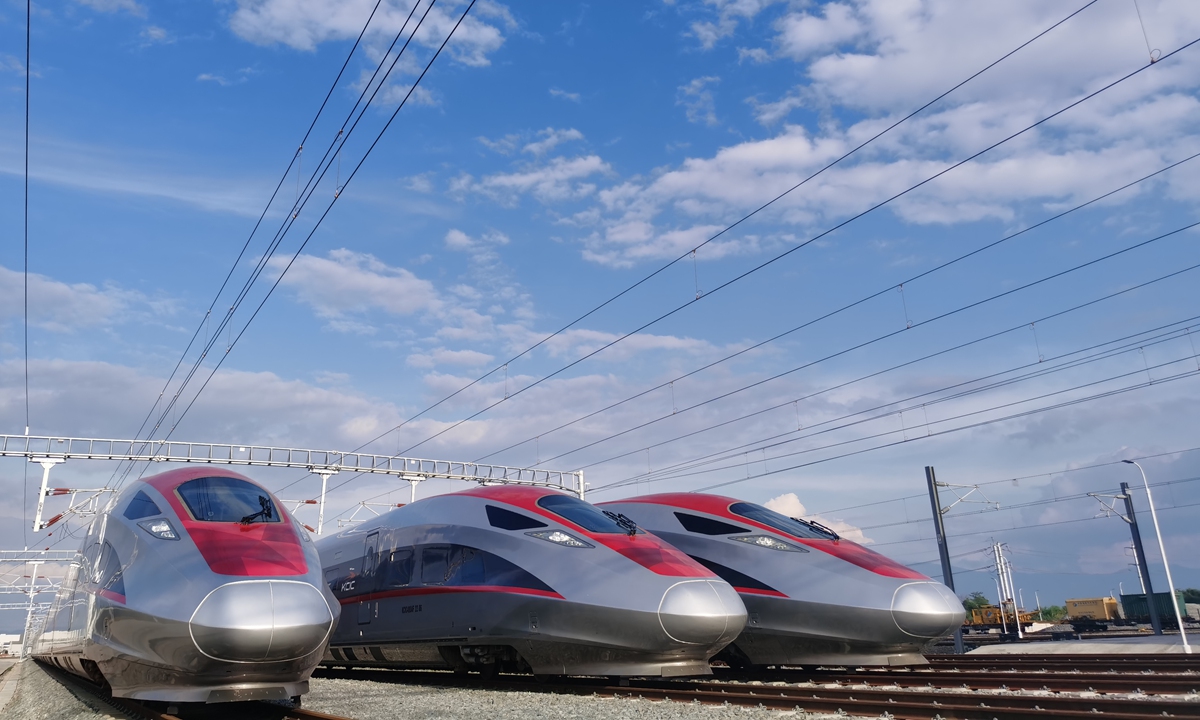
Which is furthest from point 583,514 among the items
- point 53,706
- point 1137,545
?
point 1137,545

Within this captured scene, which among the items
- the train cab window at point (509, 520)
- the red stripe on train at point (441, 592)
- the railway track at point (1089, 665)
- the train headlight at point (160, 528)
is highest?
the train cab window at point (509, 520)

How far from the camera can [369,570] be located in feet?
49.8

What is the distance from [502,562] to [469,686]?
7.04 ft

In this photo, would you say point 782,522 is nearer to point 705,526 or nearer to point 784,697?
point 705,526

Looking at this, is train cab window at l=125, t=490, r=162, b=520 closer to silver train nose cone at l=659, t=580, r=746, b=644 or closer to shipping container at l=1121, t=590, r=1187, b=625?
silver train nose cone at l=659, t=580, r=746, b=644

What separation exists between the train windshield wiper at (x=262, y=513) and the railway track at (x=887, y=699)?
13.5ft

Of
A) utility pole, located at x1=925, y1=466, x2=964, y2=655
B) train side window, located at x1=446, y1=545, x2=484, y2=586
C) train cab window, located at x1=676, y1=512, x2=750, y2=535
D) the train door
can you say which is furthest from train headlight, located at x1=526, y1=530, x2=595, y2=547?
utility pole, located at x1=925, y1=466, x2=964, y2=655

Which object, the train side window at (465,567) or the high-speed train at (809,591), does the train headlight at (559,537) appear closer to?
the train side window at (465,567)

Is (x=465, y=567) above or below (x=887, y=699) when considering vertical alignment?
above

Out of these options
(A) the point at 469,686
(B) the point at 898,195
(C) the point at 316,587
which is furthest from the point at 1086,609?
(C) the point at 316,587

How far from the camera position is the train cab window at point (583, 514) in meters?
12.4

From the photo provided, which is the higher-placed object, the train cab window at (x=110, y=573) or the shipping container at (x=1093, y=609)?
the train cab window at (x=110, y=573)

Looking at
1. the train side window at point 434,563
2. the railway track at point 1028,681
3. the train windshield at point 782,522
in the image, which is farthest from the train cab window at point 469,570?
the train windshield at point 782,522

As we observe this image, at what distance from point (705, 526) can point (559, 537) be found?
354 centimetres
